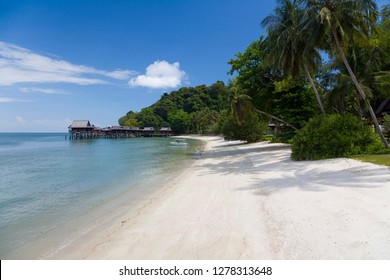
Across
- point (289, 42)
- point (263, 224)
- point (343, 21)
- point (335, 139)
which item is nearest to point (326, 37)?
point (343, 21)

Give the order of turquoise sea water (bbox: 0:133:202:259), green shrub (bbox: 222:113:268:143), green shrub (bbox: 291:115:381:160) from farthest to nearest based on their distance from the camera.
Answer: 1. green shrub (bbox: 222:113:268:143)
2. green shrub (bbox: 291:115:381:160)
3. turquoise sea water (bbox: 0:133:202:259)

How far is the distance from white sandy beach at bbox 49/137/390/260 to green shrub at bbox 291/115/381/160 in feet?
13.6

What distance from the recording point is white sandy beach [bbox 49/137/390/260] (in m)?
4.82

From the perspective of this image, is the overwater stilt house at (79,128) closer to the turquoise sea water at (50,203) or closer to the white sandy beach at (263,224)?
the turquoise sea water at (50,203)

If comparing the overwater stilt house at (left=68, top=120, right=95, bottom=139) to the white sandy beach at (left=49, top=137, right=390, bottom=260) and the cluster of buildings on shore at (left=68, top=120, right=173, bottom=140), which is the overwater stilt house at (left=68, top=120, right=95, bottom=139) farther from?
the white sandy beach at (left=49, top=137, right=390, bottom=260)

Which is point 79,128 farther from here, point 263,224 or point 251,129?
point 263,224

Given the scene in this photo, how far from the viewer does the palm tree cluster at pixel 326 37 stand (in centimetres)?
1525

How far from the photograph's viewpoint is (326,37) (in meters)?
17.4

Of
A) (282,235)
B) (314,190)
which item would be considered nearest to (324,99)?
(314,190)

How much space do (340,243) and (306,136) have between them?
11825 millimetres

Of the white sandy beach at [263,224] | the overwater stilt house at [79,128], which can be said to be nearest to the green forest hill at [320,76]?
the white sandy beach at [263,224]

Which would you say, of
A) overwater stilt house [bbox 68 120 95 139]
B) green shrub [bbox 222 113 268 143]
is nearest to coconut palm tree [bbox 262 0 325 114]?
green shrub [bbox 222 113 268 143]

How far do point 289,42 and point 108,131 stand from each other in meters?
93.7
